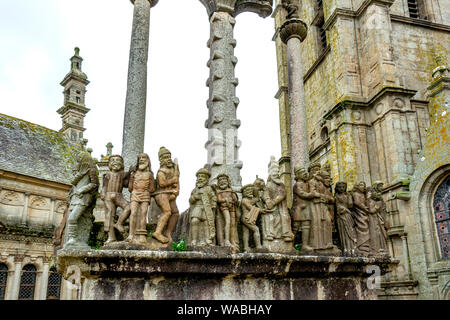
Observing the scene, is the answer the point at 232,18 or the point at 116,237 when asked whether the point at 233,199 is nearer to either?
the point at 116,237

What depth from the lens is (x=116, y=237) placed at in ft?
18.8

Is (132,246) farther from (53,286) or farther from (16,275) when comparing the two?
(53,286)

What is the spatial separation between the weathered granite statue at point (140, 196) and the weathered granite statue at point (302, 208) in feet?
8.38

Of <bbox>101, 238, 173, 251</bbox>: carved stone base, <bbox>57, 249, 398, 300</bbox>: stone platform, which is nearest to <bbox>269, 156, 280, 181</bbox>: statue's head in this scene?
<bbox>57, 249, 398, 300</bbox>: stone platform

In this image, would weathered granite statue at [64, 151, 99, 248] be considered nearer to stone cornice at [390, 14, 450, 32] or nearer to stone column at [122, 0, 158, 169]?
stone column at [122, 0, 158, 169]

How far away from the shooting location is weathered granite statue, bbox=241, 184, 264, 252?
21.0 ft

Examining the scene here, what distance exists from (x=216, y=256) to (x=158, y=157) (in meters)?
1.75

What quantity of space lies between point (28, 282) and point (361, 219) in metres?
23.0

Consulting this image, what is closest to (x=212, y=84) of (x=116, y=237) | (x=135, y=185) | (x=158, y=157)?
(x=158, y=157)

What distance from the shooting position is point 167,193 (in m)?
5.82

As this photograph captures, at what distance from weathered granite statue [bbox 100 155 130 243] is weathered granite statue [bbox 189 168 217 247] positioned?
1.00m

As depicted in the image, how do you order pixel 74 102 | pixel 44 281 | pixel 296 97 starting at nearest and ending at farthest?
1. pixel 296 97
2. pixel 44 281
3. pixel 74 102

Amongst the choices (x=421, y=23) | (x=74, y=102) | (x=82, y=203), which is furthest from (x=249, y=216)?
(x=74, y=102)

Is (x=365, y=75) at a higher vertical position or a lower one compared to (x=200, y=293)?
higher
